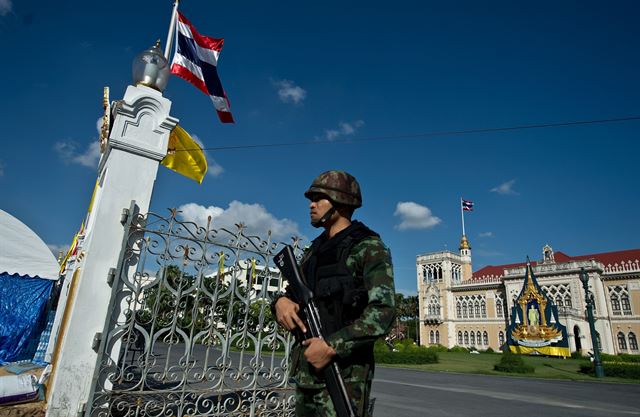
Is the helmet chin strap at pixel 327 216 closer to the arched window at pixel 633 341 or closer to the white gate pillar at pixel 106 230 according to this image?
the white gate pillar at pixel 106 230

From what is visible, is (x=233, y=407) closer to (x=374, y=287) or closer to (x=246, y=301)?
(x=246, y=301)

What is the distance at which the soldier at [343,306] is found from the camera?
1.90m

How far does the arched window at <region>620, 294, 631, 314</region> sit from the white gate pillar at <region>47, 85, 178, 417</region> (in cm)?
5148

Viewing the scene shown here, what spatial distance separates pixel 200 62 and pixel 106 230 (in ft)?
14.3

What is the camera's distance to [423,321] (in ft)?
188

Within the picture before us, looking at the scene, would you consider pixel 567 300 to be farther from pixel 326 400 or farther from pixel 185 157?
pixel 326 400

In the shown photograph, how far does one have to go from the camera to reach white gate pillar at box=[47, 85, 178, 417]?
11.6ft

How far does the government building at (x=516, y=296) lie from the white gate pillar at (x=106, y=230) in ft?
148

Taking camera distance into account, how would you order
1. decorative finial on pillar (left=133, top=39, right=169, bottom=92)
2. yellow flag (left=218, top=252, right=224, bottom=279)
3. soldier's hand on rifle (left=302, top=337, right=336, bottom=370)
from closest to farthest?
soldier's hand on rifle (left=302, top=337, right=336, bottom=370)
yellow flag (left=218, top=252, right=224, bottom=279)
decorative finial on pillar (left=133, top=39, right=169, bottom=92)

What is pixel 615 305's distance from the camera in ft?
134

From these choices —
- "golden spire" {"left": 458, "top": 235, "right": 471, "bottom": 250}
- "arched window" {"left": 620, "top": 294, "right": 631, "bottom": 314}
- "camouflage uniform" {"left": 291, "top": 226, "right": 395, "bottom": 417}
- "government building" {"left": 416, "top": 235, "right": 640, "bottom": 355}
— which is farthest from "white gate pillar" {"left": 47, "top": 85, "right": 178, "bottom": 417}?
"golden spire" {"left": 458, "top": 235, "right": 471, "bottom": 250}

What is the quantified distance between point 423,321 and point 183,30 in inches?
2285

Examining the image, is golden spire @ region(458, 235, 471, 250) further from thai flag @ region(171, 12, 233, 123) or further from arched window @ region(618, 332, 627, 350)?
thai flag @ region(171, 12, 233, 123)

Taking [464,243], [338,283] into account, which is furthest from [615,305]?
[338,283]
